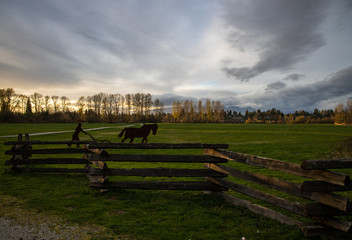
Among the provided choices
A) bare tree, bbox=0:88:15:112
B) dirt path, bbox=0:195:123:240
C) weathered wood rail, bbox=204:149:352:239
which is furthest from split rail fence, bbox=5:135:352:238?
bare tree, bbox=0:88:15:112

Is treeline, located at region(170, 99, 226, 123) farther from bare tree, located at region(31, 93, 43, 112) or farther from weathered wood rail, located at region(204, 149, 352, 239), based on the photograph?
weathered wood rail, located at region(204, 149, 352, 239)

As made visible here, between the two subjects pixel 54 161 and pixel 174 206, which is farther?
pixel 54 161

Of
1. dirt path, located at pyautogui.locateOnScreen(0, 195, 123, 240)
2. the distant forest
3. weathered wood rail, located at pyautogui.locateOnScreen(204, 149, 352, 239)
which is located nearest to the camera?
weathered wood rail, located at pyautogui.locateOnScreen(204, 149, 352, 239)

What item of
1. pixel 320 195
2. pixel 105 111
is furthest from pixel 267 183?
pixel 105 111

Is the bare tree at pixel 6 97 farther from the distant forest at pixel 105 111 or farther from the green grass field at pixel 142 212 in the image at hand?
the green grass field at pixel 142 212

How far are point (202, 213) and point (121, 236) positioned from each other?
2159 mm

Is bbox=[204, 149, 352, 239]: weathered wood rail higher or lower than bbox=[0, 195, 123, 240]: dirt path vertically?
higher

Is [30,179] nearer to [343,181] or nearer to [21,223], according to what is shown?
[21,223]

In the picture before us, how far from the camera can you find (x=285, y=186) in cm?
468

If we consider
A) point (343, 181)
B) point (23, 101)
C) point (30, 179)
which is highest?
point (23, 101)

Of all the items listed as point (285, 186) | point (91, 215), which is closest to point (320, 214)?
point (285, 186)

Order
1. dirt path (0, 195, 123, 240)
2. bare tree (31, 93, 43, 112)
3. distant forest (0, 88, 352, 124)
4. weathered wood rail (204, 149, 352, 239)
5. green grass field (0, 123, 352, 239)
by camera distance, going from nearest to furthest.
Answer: weathered wood rail (204, 149, 352, 239), dirt path (0, 195, 123, 240), green grass field (0, 123, 352, 239), distant forest (0, 88, 352, 124), bare tree (31, 93, 43, 112)

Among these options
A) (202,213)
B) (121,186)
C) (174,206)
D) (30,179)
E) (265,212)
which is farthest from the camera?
(30,179)

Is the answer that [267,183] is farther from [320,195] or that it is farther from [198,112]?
[198,112]
